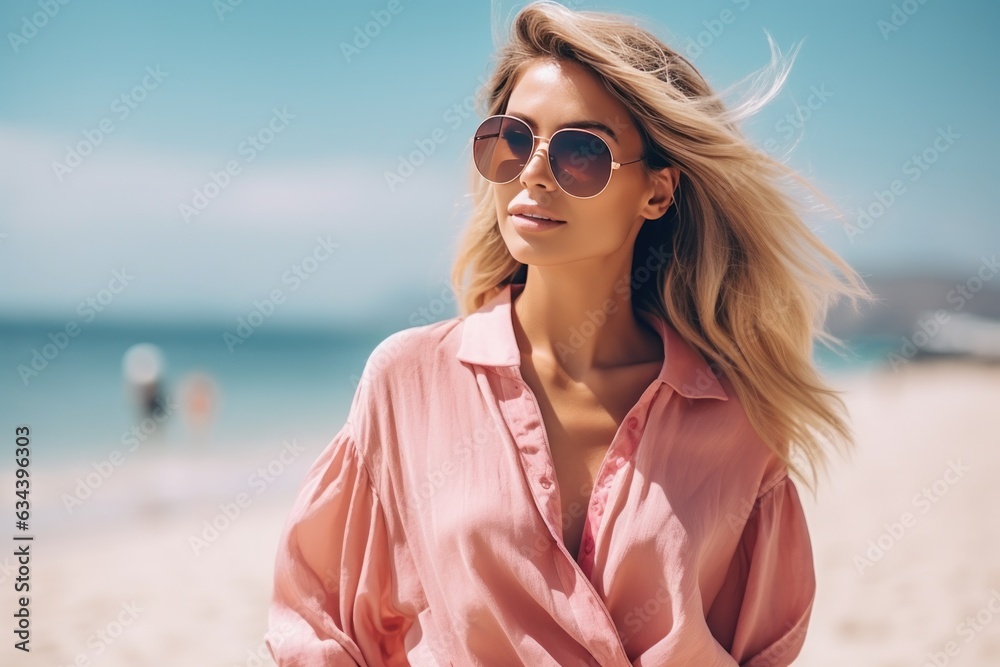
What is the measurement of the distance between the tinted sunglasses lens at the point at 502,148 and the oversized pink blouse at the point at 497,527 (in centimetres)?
38

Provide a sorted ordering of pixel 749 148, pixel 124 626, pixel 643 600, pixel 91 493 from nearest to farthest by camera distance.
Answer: pixel 643 600, pixel 749 148, pixel 124 626, pixel 91 493

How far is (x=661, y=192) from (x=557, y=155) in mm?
393

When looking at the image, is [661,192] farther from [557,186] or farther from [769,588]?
[769,588]

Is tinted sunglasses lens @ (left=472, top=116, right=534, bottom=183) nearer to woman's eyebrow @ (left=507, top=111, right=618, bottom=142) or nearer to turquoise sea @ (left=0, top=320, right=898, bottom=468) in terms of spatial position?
woman's eyebrow @ (left=507, top=111, right=618, bottom=142)

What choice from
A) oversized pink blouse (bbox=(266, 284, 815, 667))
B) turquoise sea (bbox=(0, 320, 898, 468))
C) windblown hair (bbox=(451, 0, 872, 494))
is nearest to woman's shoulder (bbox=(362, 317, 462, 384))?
oversized pink blouse (bbox=(266, 284, 815, 667))

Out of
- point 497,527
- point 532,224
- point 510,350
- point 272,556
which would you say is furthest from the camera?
point 272,556

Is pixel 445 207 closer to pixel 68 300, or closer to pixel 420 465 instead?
pixel 68 300

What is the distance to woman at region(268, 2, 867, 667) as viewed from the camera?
2395mm

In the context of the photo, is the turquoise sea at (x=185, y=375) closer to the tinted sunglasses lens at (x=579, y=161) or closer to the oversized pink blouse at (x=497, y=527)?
the oversized pink blouse at (x=497, y=527)

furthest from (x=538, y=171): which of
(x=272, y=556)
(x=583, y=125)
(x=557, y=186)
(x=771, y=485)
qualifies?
(x=272, y=556)

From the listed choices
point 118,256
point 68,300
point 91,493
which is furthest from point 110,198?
point 91,493

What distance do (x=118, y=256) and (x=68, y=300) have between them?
3409 millimetres

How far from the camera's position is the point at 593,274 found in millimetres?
2678

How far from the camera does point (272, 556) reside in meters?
9.32
